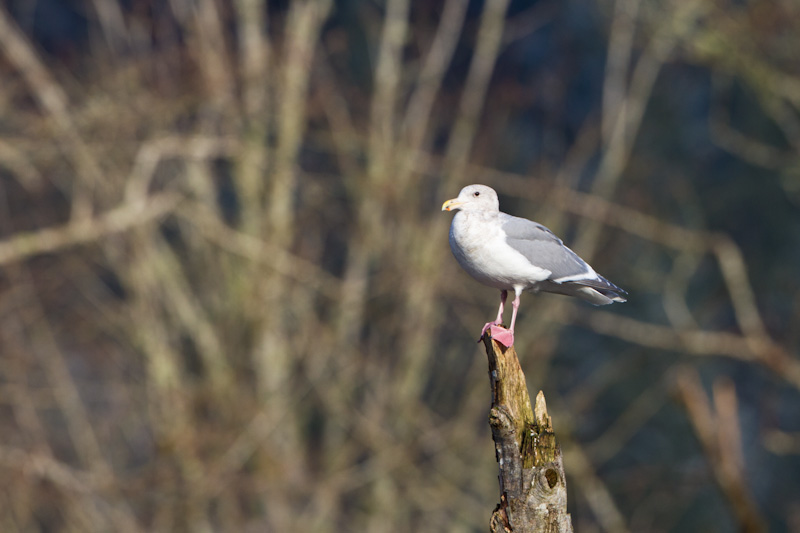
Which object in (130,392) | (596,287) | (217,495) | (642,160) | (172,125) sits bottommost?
(596,287)

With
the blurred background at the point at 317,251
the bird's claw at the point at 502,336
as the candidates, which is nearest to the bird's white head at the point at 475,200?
the bird's claw at the point at 502,336

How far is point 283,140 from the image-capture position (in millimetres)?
11297

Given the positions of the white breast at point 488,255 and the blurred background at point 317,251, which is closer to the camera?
the white breast at point 488,255

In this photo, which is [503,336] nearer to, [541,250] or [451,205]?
[541,250]

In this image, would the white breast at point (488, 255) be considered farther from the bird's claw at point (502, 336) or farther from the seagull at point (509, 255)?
the bird's claw at point (502, 336)

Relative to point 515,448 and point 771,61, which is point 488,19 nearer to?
point 771,61

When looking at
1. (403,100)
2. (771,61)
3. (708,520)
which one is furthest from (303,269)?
(708,520)

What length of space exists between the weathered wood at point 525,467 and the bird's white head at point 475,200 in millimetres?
691

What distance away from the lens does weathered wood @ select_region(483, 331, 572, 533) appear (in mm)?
3521

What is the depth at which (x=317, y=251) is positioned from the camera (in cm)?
1225

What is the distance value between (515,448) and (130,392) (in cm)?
930

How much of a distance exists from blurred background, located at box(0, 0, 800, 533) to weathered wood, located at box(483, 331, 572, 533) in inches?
246

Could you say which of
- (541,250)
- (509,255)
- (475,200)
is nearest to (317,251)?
(475,200)

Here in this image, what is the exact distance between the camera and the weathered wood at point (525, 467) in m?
3.52
